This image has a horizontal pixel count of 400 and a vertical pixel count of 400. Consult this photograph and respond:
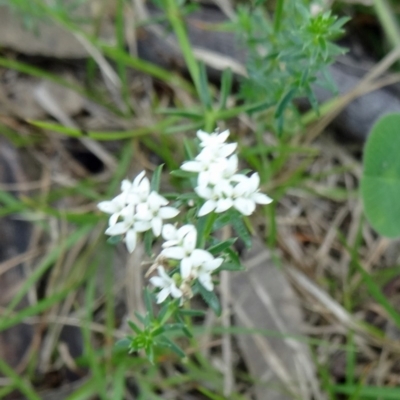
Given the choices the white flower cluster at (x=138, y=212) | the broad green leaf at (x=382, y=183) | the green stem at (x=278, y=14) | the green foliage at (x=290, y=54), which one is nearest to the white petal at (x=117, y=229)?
the white flower cluster at (x=138, y=212)

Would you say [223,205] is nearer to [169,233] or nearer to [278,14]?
[169,233]

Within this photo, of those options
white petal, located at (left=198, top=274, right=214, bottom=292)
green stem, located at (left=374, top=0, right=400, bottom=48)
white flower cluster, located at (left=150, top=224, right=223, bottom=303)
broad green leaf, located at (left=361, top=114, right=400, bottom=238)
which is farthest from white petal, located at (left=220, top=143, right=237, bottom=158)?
green stem, located at (left=374, top=0, right=400, bottom=48)

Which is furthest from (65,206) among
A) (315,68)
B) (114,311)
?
(315,68)

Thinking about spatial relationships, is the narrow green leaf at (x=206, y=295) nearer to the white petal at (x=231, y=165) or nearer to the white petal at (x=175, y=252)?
the white petal at (x=175, y=252)

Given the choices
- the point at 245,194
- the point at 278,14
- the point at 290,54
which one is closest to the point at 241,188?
the point at 245,194

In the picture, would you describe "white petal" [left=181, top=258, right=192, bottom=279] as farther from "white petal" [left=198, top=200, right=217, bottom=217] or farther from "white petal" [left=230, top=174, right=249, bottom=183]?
"white petal" [left=230, top=174, right=249, bottom=183]

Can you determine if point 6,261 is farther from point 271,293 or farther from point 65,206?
point 271,293
